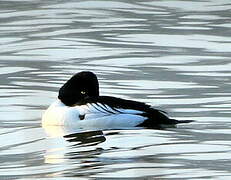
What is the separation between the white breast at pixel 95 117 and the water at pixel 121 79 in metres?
0.23

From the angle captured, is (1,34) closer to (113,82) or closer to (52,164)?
(113,82)

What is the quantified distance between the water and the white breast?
234mm

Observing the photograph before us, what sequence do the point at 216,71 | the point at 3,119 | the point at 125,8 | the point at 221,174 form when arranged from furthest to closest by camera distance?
the point at 125,8
the point at 216,71
the point at 3,119
the point at 221,174

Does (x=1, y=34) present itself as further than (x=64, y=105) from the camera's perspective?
Yes

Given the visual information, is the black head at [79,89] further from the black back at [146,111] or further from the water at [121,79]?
the black back at [146,111]

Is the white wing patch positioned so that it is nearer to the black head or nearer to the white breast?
the white breast

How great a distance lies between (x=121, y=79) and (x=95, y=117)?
10.6 feet

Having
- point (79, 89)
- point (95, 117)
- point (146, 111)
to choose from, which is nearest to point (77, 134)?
point (95, 117)

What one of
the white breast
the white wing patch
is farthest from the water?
the white wing patch

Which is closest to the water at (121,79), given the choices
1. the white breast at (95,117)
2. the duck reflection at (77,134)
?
the duck reflection at (77,134)

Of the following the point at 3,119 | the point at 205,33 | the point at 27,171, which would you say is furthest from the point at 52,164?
the point at 205,33

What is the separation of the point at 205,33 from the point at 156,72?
340 cm

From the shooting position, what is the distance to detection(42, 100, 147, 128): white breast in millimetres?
13445

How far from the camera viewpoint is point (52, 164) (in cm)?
1088
